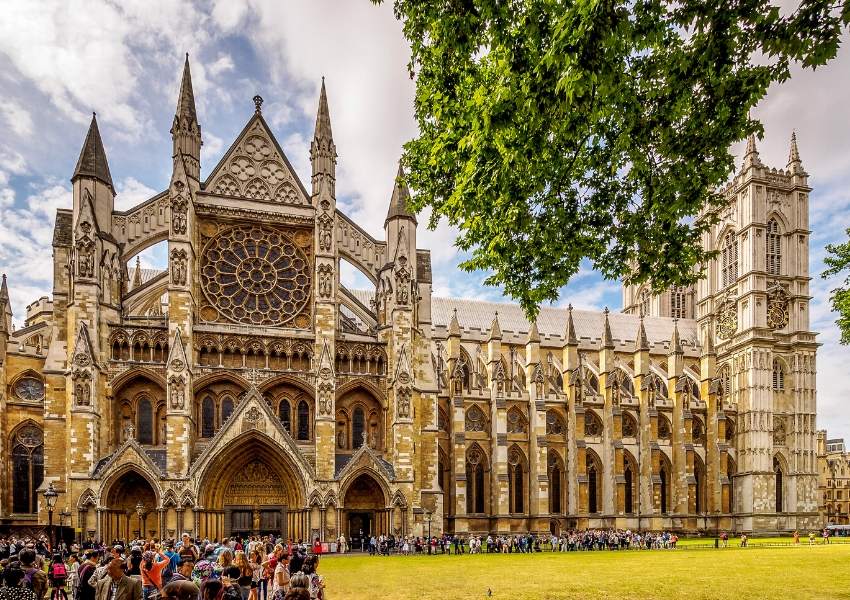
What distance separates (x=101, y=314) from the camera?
99.8 ft

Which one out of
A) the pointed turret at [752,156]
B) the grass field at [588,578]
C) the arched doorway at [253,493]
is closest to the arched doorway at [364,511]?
the arched doorway at [253,493]

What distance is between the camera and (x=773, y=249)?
58.2 m

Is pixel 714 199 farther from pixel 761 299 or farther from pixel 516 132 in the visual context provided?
pixel 761 299

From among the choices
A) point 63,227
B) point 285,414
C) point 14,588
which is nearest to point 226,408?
point 285,414

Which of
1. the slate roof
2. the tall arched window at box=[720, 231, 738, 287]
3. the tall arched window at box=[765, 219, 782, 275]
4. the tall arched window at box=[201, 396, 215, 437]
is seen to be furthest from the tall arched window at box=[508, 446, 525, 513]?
the slate roof

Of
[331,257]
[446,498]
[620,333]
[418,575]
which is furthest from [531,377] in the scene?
[418,575]

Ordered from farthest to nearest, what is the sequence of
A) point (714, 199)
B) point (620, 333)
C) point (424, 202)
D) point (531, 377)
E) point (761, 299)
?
point (620, 333) < point (761, 299) < point (531, 377) < point (424, 202) < point (714, 199)

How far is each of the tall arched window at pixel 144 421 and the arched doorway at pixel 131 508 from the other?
2.08 m

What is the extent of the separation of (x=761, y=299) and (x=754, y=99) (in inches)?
1951

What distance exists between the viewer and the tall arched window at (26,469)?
34.6 m

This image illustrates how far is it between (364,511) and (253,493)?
524cm

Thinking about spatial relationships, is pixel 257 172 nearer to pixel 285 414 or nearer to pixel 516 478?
pixel 285 414

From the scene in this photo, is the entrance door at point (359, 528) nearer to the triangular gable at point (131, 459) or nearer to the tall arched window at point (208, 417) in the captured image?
the tall arched window at point (208, 417)

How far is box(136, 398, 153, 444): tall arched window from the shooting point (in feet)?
102
